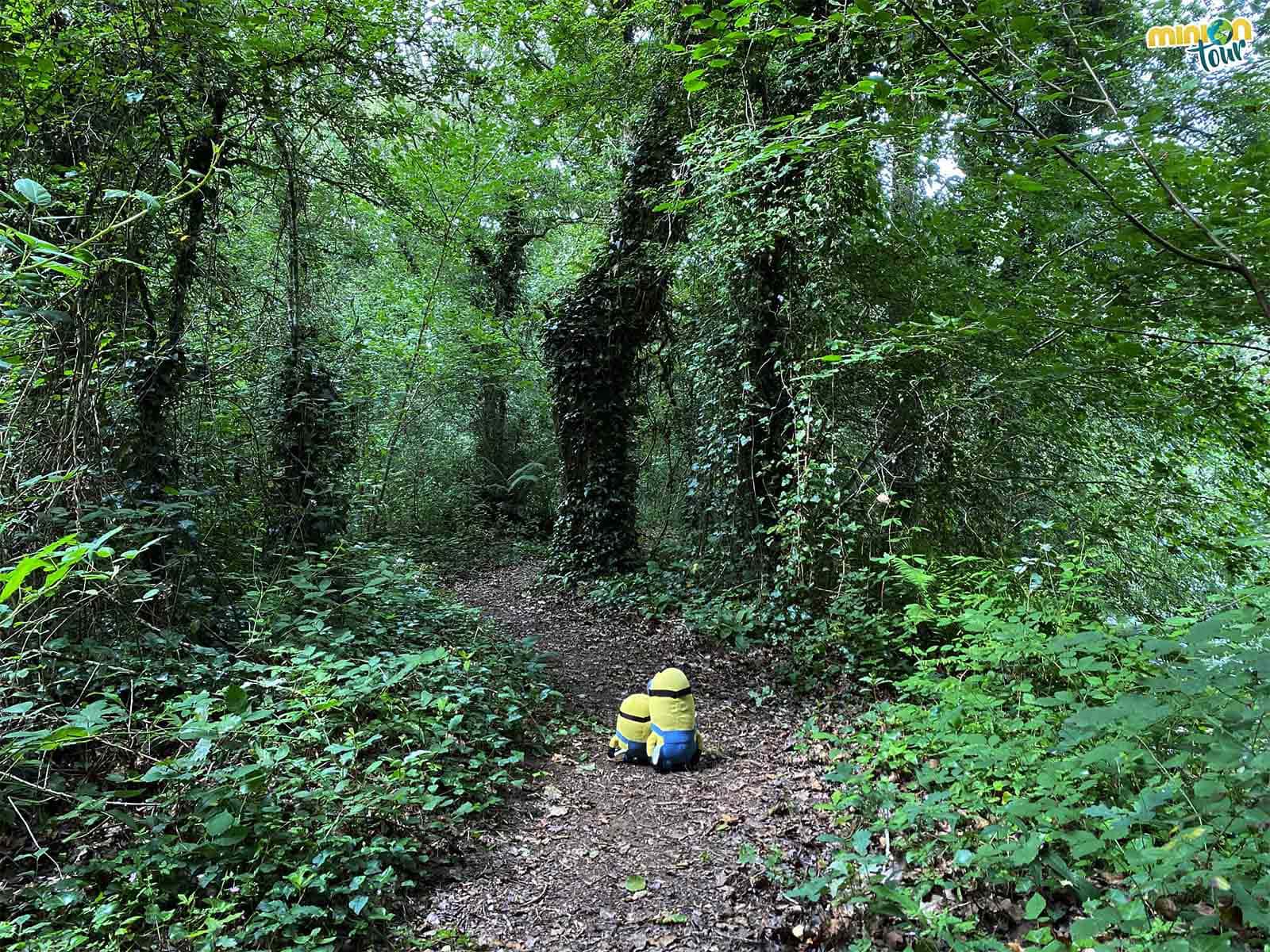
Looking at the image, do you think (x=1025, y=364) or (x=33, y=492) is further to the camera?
(x=1025, y=364)

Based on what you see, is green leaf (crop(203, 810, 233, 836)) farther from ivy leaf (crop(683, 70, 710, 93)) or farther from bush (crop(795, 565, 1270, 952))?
ivy leaf (crop(683, 70, 710, 93))

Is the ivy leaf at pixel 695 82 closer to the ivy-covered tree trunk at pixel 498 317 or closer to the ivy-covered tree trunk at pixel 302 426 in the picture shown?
the ivy-covered tree trunk at pixel 302 426

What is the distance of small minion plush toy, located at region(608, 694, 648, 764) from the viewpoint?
15.9 feet

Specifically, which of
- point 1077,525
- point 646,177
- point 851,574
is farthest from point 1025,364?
point 646,177

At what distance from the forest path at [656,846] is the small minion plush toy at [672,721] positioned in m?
0.13

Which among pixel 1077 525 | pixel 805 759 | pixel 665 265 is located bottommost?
pixel 805 759

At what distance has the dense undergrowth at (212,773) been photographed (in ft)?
9.06

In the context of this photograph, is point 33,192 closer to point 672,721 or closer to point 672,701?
point 672,701

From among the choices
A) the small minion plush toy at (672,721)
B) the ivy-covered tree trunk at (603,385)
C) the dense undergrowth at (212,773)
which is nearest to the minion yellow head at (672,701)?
the small minion plush toy at (672,721)

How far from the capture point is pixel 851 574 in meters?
5.91

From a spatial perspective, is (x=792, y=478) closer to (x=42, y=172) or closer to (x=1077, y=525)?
(x=1077, y=525)

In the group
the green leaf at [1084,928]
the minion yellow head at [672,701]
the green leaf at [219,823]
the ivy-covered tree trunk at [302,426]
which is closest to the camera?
the green leaf at [1084,928]

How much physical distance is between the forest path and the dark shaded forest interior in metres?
0.03

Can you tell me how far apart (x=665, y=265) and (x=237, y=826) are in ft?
25.2
